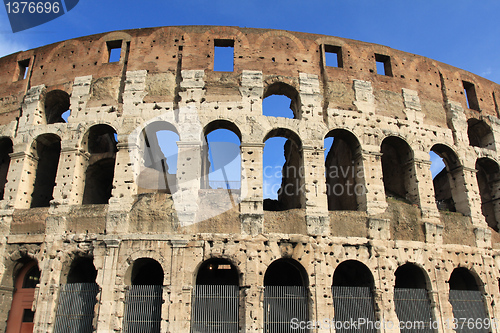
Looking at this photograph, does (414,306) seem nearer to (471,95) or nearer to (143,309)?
(143,309)

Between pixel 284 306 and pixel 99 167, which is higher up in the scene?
pixel 99 167

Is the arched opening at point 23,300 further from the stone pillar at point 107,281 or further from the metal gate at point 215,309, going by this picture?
the metal gate at point 215,309

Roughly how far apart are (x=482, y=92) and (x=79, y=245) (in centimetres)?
1551

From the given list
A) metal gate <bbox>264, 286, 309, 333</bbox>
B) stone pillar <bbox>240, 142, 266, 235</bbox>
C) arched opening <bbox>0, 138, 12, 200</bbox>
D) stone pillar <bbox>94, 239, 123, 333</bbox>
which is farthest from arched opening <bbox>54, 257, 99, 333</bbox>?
arched opening <bbox>0, 138, 12, 200</bbox>

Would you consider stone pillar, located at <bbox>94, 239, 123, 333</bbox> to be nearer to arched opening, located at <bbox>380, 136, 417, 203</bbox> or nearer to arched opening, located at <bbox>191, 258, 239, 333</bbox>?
arched opening, located at <bbox>191, 258, 239, 333</bbox>

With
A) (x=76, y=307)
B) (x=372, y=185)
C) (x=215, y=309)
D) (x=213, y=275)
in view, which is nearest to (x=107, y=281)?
(x=76, y=307)

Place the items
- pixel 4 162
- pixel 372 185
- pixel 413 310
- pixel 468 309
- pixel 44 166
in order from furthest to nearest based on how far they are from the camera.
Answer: pixel 4 162 → pixel 44 166 → pixel 372 185 → pixel 468 309 → pixel 413 310

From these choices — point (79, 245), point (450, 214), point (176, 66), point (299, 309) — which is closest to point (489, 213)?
point (450, 214)

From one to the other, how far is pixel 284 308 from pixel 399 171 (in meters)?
6.59

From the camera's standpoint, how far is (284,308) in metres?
10.4

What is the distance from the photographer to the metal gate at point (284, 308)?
10.2 m

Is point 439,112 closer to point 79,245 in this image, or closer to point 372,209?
point 372,209

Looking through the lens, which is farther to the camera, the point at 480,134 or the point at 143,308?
the point at 480,134

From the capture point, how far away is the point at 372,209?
455 inches
